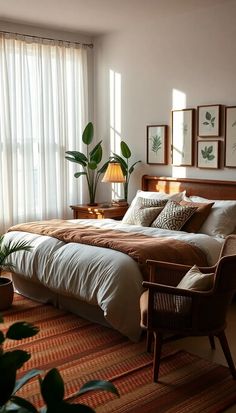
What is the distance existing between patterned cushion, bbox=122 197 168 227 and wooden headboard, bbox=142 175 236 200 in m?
0.46

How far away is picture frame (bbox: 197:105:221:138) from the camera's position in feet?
16.5

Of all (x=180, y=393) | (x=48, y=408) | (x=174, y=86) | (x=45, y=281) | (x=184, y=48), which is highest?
(x=184, y=48)

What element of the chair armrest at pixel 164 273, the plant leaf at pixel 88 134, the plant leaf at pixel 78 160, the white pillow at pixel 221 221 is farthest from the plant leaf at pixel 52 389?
the plant leaf at pixel 88 134

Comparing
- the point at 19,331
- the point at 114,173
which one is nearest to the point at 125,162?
the point at 114,173

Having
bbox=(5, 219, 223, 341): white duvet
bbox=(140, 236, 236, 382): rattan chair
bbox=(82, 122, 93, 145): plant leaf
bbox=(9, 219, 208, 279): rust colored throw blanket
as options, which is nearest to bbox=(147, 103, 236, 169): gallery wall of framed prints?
bbox=(82, 122, 93, 145): plant leaf

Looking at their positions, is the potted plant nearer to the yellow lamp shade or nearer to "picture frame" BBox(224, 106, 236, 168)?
the yellow lamp shade

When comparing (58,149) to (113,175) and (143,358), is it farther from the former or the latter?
(143,358)

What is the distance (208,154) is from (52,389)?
4.38m

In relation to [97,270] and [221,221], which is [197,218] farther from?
[97,270]

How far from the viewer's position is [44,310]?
4297mm

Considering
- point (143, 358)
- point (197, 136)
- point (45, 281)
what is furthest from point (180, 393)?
point (197, 136)

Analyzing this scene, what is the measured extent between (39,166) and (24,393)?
3586 mm

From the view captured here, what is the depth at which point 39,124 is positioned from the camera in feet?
19.5

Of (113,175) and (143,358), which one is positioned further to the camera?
(113,175)
